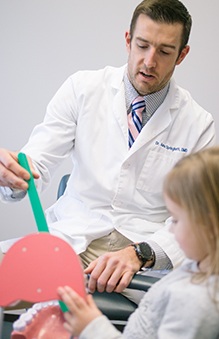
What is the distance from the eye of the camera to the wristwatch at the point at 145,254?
128 centimetres

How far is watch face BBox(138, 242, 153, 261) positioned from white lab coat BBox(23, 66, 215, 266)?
0.11m

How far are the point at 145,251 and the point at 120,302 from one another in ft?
0.66

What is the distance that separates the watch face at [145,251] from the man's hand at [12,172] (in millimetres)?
387

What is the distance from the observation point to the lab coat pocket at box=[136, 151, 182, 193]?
1493mm

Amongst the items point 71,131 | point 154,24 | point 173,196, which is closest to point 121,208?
point 71,131

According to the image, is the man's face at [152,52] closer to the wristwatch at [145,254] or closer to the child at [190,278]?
the wristwatch at [145,254]

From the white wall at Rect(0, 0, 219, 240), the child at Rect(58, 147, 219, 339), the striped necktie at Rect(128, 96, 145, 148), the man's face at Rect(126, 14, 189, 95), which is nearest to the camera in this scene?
the child at Rect(58, 147, 219, 339)

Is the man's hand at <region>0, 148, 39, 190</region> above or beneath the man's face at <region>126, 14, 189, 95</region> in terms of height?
beneath

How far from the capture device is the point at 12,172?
3.55 feet

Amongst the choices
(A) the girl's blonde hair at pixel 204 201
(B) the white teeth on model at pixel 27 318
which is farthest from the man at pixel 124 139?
(A) the girl's blonde hair at pixel 204 201

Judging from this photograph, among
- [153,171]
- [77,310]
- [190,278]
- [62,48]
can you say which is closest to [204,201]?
[190,278]

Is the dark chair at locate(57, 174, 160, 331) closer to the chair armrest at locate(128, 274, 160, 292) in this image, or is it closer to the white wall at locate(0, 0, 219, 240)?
the chair armrest at locate(128, 274, 160, 292)

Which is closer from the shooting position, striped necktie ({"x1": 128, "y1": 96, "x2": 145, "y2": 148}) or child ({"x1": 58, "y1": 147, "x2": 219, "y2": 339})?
child ({"x1": 58, "y1": 147, "x2": 219, "y2": 339})

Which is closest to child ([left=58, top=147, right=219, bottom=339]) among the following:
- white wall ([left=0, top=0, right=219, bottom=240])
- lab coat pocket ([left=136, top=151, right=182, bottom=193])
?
lab coat pocket ([left=136, top=151, right=182, bottom=193])
